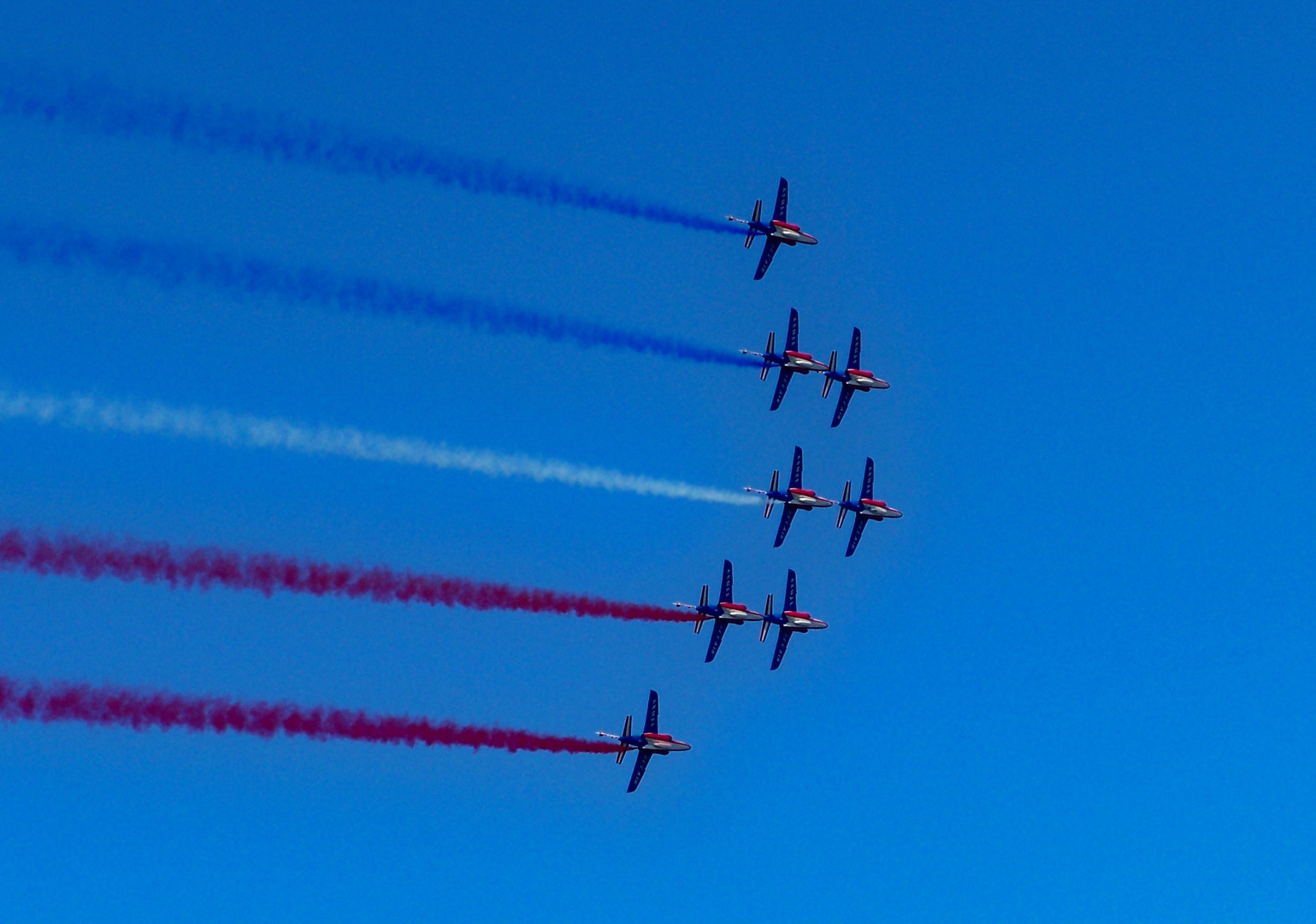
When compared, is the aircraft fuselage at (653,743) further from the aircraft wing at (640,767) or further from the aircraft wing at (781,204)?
the aircraft wing at (781,204)

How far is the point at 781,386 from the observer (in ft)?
307

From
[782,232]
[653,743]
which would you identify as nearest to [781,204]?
[782,232]

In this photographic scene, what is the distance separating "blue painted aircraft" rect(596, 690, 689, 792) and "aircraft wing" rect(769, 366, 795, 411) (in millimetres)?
12721

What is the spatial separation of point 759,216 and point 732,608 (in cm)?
1582

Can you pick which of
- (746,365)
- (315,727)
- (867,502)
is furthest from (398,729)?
(867,502)

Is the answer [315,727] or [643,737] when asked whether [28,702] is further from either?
[643,737]

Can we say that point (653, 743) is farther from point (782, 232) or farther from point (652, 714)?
point (782, 232)

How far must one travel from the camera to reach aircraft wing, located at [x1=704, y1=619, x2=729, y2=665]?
91688 millimetres

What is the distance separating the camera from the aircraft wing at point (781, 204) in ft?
304

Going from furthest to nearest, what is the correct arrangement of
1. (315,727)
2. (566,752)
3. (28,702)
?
(566,752) < (315,727) < (28,702)

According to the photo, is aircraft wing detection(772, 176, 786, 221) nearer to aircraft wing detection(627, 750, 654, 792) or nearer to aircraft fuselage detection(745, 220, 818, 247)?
aircraft fuselage detection(745, 220, 818, 247)

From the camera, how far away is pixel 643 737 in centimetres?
9081

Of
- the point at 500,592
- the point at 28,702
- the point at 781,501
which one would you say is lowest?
the point at 28,702

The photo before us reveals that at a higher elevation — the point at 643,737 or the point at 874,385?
the point at 874,385
